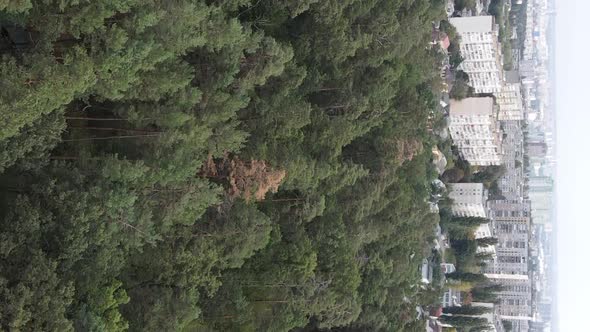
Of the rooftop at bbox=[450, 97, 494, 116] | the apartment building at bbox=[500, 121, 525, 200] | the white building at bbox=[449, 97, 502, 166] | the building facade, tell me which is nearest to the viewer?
the rooftop at bbox=[450, 97, 494, 116]

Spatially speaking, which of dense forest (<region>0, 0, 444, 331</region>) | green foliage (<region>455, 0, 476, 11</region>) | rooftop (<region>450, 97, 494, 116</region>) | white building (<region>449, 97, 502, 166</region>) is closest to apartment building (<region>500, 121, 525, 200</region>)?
white building (<region>449, 97, 502, 166</region>)

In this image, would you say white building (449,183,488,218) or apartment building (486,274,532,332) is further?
apartment building (486,274,532,332)

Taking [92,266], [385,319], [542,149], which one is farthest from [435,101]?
[542,149]

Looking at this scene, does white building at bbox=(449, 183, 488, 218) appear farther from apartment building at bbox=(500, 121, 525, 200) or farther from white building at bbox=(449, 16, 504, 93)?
white building at bbox=(449, 16, 504, 93)

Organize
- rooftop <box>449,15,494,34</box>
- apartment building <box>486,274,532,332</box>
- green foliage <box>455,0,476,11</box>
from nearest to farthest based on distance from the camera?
rooftop <box>449,15,494,34</box> < green foliage <box>455,0,476,11</box> < apartment building <box>486,274,532,332</box>

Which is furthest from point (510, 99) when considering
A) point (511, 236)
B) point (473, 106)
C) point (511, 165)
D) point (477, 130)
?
point (511, 236)

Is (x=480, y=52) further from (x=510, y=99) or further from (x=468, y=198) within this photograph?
(x=468, y=198)
